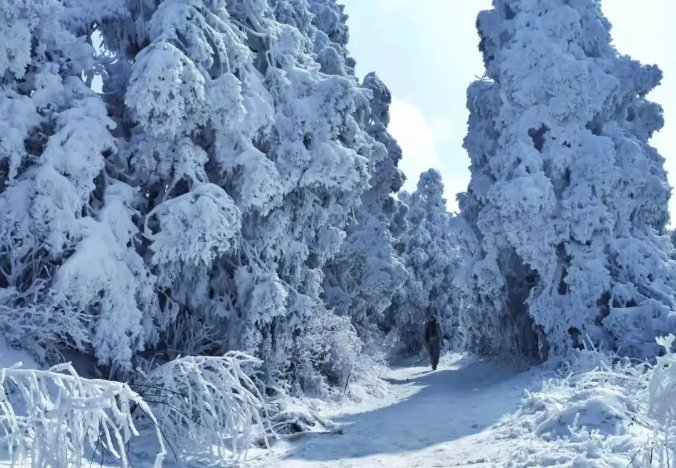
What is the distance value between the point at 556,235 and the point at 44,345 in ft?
37.9

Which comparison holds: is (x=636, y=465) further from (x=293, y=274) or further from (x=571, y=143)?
(x=571, y=143)

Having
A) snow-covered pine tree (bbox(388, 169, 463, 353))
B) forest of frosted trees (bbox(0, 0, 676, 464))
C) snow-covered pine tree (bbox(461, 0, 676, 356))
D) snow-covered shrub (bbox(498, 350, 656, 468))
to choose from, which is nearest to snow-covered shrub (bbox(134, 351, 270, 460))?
forest of frosted trees (bbox(0, 0, 676, 464))

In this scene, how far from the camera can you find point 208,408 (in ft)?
25.5

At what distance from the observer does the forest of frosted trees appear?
935 cm

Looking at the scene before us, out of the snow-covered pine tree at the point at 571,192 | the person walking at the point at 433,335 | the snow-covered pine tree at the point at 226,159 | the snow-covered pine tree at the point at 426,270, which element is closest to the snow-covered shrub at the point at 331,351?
the snow-covered pine tree at the point at 226,159

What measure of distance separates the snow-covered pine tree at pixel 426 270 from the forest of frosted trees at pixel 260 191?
12.2 meters

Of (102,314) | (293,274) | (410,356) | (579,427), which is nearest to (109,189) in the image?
(102,314)

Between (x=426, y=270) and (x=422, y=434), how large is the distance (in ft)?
88.7

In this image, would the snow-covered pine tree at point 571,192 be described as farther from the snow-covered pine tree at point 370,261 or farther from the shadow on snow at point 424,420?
the snow-covered pine tree at point 370,261

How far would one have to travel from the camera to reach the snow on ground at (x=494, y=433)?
6.21 meters

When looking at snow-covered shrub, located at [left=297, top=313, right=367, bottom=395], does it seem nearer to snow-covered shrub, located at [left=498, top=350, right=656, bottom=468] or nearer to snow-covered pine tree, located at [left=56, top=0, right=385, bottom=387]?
snow-covered pine tree, located at [left=56, top=0, right=385, bottom=387]

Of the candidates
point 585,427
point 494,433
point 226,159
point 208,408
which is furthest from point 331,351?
point 585,427

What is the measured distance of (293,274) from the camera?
43.7ft

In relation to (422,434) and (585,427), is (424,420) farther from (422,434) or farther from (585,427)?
(585,427)
